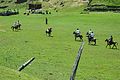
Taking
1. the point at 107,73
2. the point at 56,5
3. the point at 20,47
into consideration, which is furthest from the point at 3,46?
the point at 56,5

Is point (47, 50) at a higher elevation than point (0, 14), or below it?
higher

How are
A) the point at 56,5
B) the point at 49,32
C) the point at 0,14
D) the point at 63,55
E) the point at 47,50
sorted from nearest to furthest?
the point at 63,55 < the point at 47,50 < the point at 49,32 < the point at 0,14 < the point at 56,5

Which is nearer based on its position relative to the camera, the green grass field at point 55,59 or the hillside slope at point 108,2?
the green grass field at point 55,59

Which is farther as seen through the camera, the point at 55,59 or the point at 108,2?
the point at 108,2

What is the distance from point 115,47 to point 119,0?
10215 cm

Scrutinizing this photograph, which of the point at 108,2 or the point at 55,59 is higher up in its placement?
the point at 55,59

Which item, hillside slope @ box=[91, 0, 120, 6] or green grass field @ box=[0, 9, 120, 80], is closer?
green grass field @ box=[0, 9, 120, 80]

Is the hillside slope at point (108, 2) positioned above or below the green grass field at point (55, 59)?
below

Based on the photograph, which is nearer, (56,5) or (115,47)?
(115,47)

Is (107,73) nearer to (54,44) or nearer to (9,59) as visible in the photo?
(9,59)

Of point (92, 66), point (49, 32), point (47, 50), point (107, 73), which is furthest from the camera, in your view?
point (49, 32)

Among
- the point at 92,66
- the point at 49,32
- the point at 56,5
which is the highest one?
the point at 92,66

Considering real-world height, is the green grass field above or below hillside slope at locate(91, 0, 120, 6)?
above

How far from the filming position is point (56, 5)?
167125mm
